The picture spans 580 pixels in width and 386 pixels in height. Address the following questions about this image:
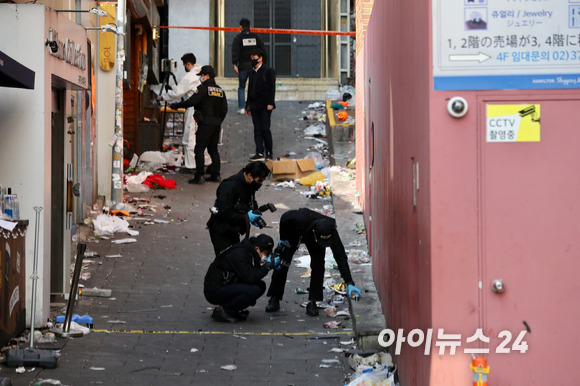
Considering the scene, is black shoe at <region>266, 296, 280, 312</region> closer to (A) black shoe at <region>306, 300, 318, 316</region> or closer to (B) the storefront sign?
(A) black shoe at <region>306, 300, 318, 316</region>

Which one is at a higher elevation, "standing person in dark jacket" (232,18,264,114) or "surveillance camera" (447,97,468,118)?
"standing person in dark jacket" (232,18,264,114)

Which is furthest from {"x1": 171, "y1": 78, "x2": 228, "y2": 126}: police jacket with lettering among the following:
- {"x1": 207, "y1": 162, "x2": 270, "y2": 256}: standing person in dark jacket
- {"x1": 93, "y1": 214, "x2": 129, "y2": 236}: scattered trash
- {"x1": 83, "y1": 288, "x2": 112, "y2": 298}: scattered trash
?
{"x1": 83, "y1": 288, "x2": 112, "y2": 298}: scattered trash

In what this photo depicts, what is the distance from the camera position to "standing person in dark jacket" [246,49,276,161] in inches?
740

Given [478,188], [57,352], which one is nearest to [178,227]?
[57,352]

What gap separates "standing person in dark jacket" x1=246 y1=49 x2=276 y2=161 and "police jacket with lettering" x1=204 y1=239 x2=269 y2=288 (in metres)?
8.62

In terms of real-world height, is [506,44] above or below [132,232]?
above

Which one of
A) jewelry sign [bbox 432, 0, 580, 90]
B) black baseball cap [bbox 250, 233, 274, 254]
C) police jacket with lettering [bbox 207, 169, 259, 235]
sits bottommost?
black baseball cap [bbox 250, 233, 274, 254]

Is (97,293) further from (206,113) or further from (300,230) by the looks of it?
(206,113)

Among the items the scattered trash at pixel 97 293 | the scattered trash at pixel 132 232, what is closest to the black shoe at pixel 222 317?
the scattered trash at pixel 97 293

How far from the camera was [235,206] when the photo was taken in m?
10.9

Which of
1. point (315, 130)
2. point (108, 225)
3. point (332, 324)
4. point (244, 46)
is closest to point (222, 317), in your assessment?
point (332, 324)

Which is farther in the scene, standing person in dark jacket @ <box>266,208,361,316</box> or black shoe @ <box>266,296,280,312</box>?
black shoe @ <box>266,296,280,312</box>

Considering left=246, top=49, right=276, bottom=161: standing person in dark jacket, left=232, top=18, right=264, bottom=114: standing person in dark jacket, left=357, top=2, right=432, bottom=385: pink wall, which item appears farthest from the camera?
left=232, top=18, right=264, bottom=114: standing person in dark jacket

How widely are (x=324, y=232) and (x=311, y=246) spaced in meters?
0.53
